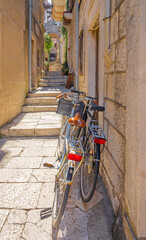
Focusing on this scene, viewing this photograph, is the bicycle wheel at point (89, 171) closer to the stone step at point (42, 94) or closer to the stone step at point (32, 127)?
the stone step at point (32, 127)

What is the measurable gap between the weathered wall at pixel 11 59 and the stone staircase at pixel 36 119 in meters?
0.24

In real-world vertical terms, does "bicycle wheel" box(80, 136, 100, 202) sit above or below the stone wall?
below

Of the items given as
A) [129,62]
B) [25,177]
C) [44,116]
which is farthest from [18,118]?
[129,62]

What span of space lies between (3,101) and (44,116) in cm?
148

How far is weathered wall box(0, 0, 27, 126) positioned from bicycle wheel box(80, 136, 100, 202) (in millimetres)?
3176

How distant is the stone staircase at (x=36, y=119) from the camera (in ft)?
16.8

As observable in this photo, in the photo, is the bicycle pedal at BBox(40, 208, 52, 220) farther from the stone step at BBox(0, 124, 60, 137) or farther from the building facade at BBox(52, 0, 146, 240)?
the stone step at BBox(0, 124, 60, 137)

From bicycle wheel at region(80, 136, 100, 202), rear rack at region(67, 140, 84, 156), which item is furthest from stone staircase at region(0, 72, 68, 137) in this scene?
rear rack at region(67, 140, 84, 156)

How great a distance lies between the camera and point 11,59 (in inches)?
222

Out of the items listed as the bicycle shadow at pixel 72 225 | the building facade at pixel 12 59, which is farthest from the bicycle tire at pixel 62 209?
the building facade at pixel 12 59

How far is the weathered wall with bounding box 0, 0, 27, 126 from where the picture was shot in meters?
4.93

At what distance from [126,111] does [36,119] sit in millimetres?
4490

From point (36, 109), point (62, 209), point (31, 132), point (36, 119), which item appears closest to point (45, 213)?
point (62, 209)

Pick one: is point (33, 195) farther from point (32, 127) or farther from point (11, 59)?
point (11, 59)
